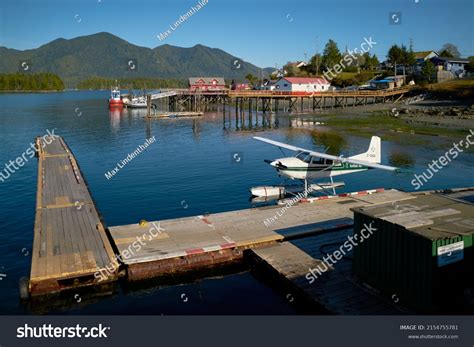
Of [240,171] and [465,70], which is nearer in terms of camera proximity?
[240,171]

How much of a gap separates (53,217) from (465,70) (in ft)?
393

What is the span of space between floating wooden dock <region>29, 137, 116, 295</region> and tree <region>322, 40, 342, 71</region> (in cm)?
12218

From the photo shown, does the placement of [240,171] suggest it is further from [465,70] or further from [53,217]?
[465,70]

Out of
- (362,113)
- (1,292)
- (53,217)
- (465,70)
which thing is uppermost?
(465,70)

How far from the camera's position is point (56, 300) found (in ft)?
52.2

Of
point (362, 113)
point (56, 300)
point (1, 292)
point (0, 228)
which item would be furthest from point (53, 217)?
point (362, 113)

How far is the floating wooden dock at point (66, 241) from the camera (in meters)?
Answer: 16.2

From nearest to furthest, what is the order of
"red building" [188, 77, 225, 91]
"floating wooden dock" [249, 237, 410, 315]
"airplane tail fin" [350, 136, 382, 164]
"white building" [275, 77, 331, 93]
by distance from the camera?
1. "floating wooden dock" [249, 237, 410, 315]
2. "airplane tail fin" [350, 136, 382, 164]
3. "white building" [275, 77, 331, 93]
4. "red building" [188, 77, 225, 91]

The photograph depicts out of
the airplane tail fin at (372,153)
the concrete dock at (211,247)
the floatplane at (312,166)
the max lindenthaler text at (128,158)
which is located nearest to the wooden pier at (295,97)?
the max lindenthaler text at (128,158)

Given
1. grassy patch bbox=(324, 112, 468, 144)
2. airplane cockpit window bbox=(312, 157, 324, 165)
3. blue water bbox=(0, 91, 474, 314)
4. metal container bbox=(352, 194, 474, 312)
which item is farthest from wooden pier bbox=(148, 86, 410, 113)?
metal container bbox=(352, 194, 474, 312)

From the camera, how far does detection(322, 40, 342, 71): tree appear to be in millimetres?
140375

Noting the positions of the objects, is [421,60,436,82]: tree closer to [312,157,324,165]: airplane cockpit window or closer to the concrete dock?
[312,157,324,165]: airplane cockpit window

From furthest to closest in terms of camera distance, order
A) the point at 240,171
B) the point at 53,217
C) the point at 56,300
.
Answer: the point at 240,171 → the point at 53,217 → the point at 56,300

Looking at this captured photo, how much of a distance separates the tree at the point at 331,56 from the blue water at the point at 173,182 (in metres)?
73.4
